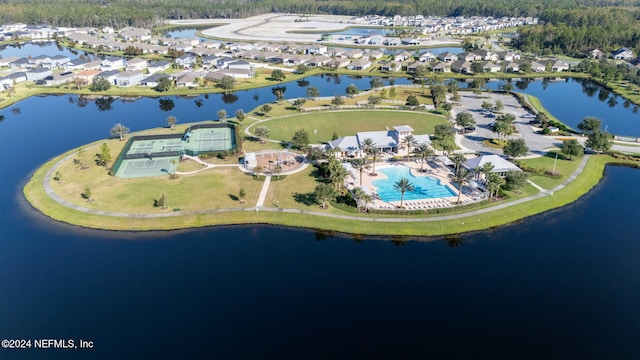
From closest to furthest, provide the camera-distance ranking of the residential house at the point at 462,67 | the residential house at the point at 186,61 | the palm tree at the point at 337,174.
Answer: the palm tree at the point at 337,174 < the residential house at the point at 462,67 < the residential house at the point at 186,61

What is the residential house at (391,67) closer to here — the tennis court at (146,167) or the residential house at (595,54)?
the residential house at (595,54)

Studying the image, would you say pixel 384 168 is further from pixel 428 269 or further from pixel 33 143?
pixel 33 143

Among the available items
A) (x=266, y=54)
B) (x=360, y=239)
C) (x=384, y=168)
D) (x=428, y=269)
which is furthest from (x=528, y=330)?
(x=266, y=54)

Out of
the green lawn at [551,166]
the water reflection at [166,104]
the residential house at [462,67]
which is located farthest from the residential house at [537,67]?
the water reflection at [166,104]

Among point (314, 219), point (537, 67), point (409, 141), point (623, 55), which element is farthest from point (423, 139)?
point (623, 55)

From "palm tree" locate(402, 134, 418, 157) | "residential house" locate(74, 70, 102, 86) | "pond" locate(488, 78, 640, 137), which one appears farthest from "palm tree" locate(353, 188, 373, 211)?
"residential house" locate(74, 70, 102, 86)

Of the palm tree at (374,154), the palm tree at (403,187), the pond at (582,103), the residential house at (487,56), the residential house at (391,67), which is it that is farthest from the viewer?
the residential house at (487,56)

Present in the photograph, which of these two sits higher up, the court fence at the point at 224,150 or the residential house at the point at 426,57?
the residential house at the point at 426,57

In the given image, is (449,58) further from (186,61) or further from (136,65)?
(136,65)
